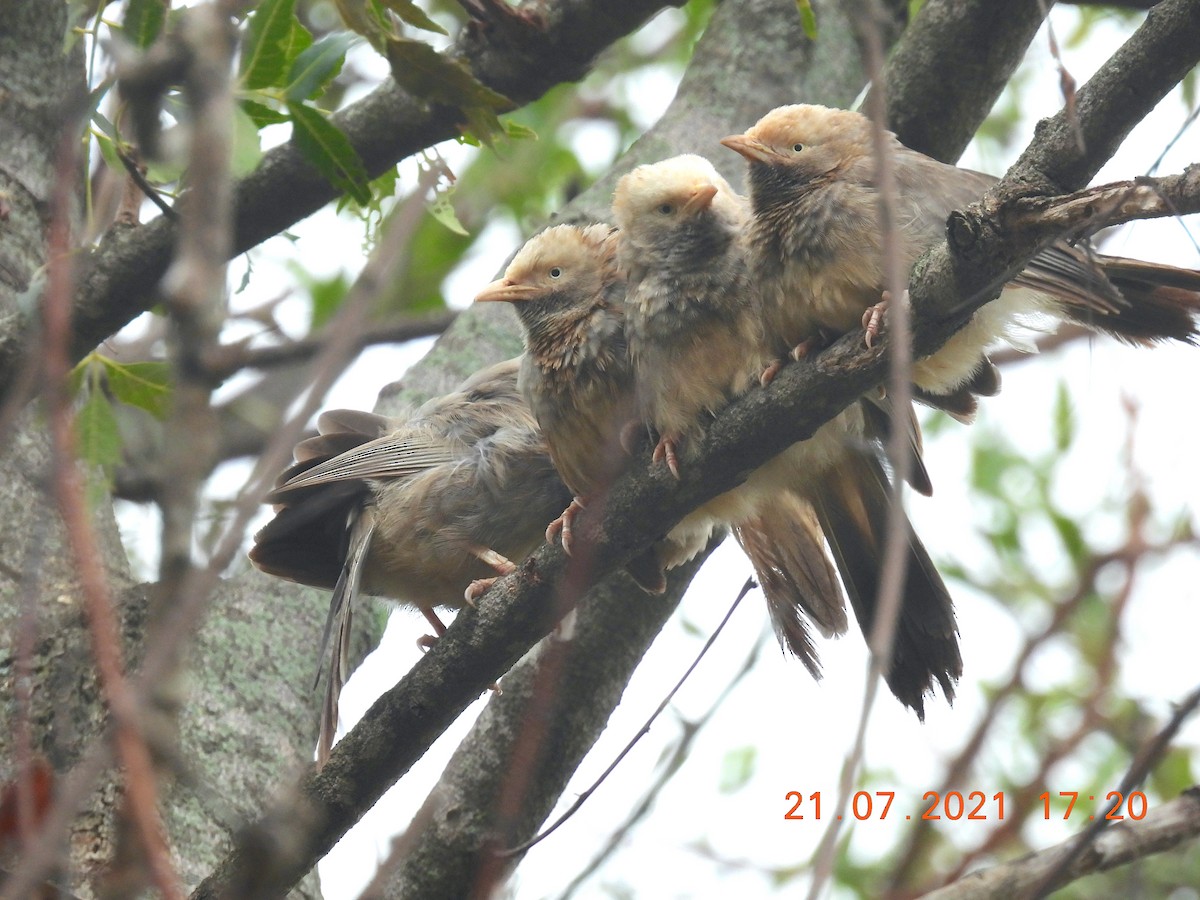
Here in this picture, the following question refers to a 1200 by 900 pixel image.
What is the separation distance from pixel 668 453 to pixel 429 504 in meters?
1.74

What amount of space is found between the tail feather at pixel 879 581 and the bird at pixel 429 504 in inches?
40.8

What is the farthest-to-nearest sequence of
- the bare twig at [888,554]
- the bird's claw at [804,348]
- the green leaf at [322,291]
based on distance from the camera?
the green leaf at [322,291] < the bird's claw at [804,348] < the bare twig at [888,554]

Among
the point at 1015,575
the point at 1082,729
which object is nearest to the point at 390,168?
the point at 1082,729

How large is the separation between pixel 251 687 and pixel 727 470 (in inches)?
69.1

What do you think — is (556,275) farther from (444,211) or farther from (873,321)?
(873,321)

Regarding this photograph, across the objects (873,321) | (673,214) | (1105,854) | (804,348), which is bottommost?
(1105,854)

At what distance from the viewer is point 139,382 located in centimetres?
360

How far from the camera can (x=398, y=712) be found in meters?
2.98

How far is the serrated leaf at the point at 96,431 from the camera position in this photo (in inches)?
142

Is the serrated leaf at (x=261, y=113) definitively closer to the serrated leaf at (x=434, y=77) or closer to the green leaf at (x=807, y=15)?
the serrated leaf at (x=434, y=77)

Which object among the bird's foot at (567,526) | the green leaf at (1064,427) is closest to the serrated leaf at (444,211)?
the bird's foot at (567,526)

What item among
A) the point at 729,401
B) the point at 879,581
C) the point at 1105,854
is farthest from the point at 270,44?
the point at 1105,854

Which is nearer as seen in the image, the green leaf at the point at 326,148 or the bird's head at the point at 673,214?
the green leaf at the point at 326,148

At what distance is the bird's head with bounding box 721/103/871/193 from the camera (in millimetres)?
3576
